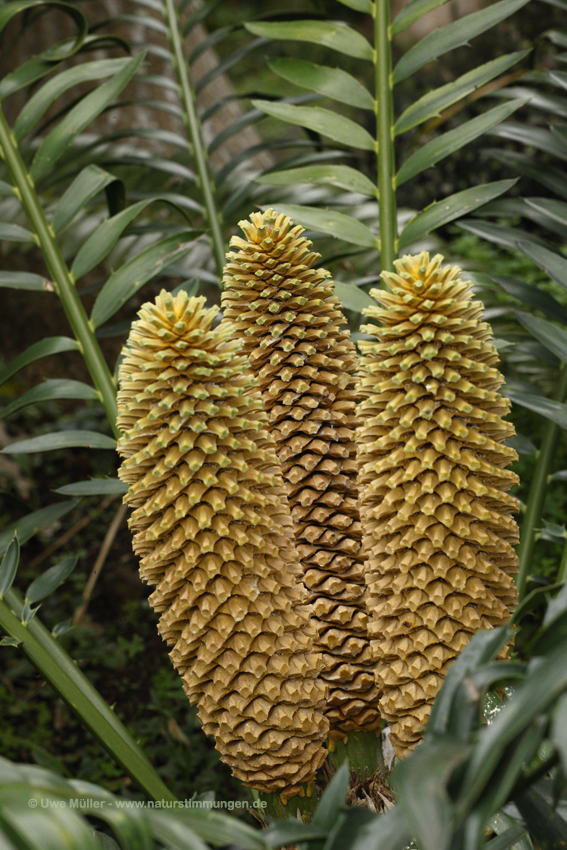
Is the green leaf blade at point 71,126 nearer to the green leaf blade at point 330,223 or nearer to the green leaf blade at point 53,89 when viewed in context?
the green leaf blade at point 53,89

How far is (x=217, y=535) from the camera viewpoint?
0.71 metres

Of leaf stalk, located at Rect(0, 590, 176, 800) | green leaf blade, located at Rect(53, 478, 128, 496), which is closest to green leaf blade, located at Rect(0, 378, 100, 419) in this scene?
green leaf blade, located at Rect(53, 478, 128, 496)

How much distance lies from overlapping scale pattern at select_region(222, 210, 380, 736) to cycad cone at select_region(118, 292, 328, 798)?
3.2 inches

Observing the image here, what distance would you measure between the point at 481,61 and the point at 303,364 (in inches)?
120

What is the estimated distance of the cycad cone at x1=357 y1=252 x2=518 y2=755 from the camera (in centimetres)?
70

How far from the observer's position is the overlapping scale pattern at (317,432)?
0.86m

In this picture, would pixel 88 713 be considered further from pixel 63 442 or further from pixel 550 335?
pixel 550 335

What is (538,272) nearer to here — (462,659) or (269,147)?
(269,147)

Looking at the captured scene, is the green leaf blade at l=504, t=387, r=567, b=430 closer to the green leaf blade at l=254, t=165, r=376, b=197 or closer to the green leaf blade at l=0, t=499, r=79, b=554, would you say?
the green leaf blade at l=254, t=165, r=376, b=197

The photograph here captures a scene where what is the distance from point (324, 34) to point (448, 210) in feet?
1.35

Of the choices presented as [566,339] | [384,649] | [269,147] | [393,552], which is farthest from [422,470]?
[269,147]

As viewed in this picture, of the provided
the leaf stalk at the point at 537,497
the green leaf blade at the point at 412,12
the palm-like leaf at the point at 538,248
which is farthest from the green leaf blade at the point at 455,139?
the leaf stalk at the point at 537,497

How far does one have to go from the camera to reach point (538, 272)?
223 cm

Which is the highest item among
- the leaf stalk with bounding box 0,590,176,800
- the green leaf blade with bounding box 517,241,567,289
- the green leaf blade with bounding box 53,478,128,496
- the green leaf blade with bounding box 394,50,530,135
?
the green leaf blade with bounding box 394,50,530,135
